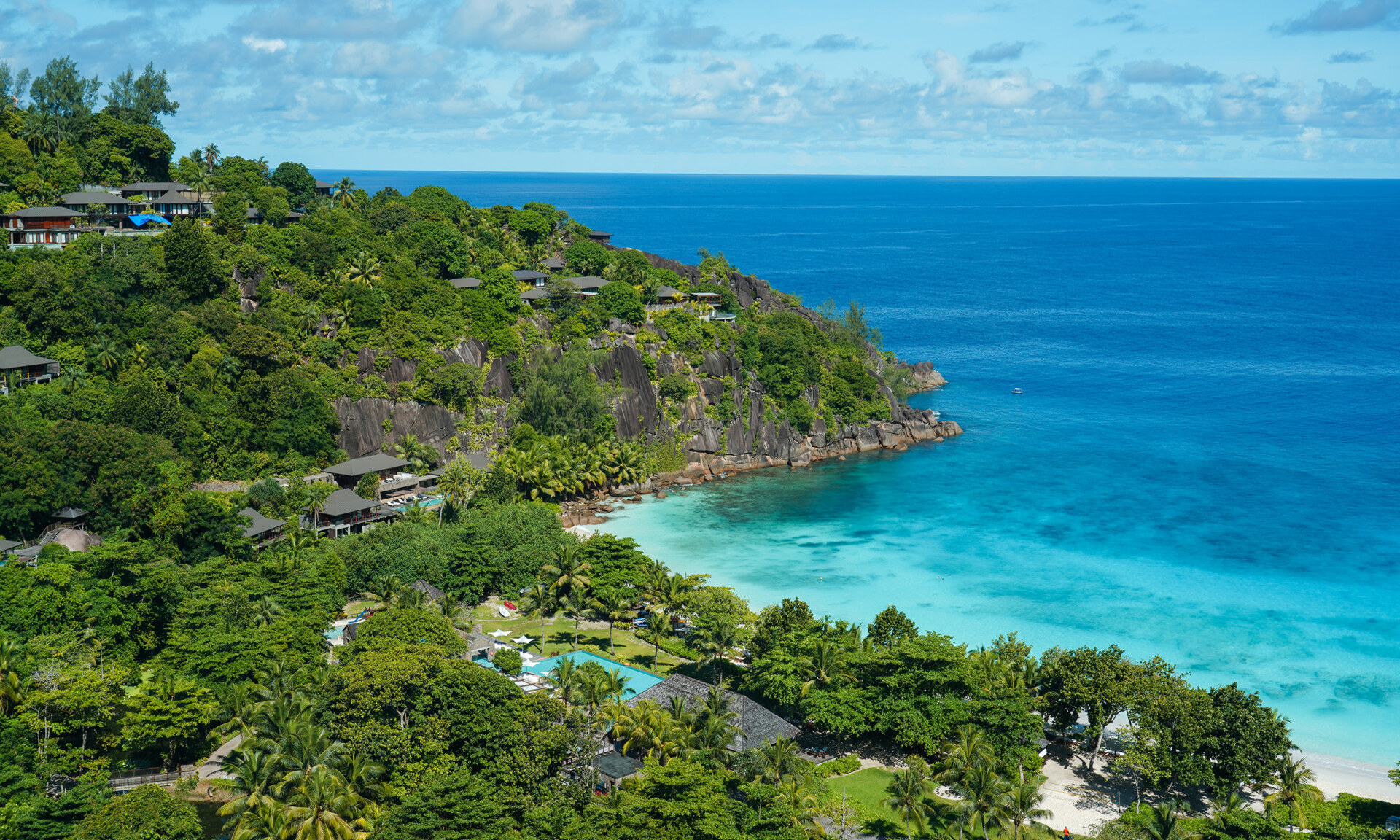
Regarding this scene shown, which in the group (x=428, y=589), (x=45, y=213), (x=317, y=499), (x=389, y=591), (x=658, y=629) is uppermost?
(x=45, y=213)

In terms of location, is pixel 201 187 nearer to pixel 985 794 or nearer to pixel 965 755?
pixel 965 755

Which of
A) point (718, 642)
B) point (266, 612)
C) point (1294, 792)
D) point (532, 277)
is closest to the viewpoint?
point (1294, 792)

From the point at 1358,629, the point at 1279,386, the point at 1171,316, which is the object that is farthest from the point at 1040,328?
the point at 1358,629

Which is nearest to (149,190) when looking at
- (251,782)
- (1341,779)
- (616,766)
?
(251,782)

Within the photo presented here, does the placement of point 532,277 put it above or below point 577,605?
above

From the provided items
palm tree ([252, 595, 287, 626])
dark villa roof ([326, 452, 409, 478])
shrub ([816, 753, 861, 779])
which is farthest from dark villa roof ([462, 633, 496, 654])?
dark villa roof ([326, 452, 409, 478])

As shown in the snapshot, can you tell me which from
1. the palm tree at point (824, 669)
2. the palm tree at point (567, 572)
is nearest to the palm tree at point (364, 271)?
the palm tree at point (567, 572)
